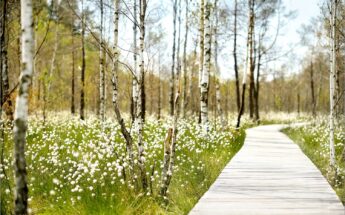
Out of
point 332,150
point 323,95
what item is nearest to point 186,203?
point 332,150

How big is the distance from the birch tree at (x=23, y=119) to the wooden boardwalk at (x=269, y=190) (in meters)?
2.33

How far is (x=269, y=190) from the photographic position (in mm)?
6949

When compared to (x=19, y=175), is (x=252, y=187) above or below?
below

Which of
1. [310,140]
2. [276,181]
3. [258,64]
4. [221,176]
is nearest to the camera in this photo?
[276,181]

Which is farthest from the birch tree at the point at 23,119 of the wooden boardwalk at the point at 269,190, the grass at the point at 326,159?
the grass at the point at 326,159

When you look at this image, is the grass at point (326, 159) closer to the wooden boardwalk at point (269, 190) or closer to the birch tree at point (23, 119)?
the wooden boardwalk at point (269, 190)

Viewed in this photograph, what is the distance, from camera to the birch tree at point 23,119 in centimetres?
396

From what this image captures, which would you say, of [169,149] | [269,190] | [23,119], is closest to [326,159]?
[269,190]

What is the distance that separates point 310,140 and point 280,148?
2.34m

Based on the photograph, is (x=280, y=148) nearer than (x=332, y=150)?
No

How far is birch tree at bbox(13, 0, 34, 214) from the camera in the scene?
3965 mm

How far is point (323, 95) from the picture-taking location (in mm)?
58469

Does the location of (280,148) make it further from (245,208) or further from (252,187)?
(245,208)

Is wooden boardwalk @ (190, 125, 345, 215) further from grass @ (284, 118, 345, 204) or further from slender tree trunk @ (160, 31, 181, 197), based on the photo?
slender tree trunk @ (160, 31, 181, 197)
